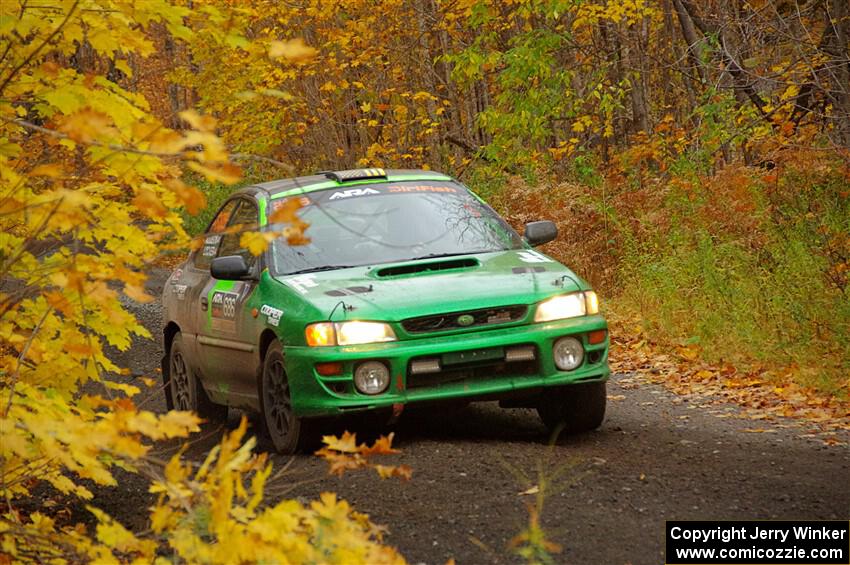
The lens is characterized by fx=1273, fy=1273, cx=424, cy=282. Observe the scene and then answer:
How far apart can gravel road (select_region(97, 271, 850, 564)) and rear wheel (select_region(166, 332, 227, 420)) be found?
42.2 inches

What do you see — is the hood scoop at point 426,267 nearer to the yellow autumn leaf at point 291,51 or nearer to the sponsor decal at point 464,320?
the sponsor decal at point 464,320

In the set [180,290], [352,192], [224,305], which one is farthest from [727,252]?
[224,305]

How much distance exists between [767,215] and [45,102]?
9.49 meters

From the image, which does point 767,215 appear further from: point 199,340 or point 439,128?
point 439,128

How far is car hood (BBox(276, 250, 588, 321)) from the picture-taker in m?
7.43

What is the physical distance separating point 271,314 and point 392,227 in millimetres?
1193

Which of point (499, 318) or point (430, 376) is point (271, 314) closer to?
point (430, 376)

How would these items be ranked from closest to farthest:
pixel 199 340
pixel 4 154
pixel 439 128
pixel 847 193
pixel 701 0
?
pixel 4 154
pixel 199 340
pixel 847 193
pixel 701 0
pixel 439 128

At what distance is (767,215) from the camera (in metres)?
13.5

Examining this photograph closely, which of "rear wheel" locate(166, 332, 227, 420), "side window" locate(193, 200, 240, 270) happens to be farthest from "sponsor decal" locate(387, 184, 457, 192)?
"rear wheel" locate(166, 332, 227, 420)

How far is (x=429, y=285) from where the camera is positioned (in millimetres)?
7703

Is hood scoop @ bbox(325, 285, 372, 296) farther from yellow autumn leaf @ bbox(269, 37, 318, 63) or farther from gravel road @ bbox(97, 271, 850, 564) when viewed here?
yellow autumn leaf @ bbox(269, 37, 318, 63)

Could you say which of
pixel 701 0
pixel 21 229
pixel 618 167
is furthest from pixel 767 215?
pixel 701 0

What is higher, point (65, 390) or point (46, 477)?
point (65, 390)
